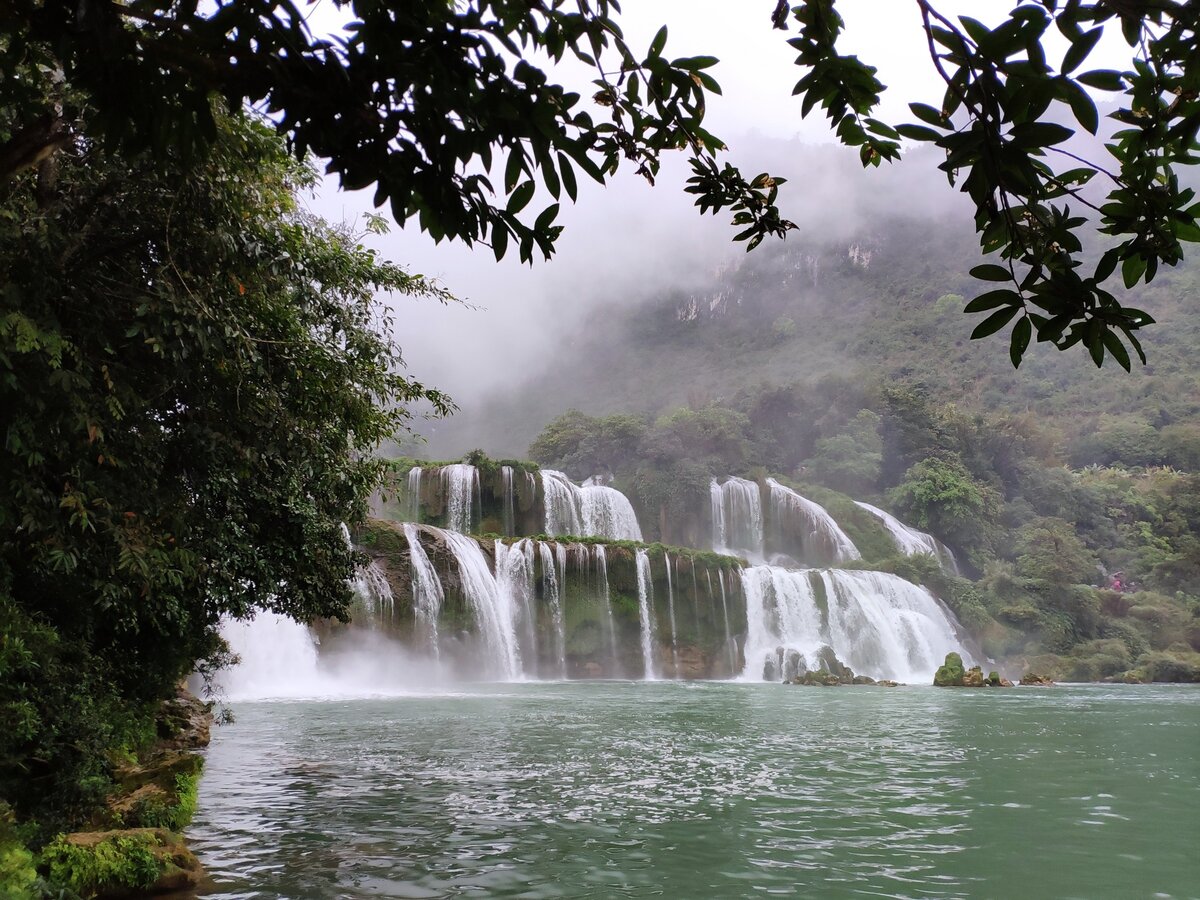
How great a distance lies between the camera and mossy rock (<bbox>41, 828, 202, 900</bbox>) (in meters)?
4.78

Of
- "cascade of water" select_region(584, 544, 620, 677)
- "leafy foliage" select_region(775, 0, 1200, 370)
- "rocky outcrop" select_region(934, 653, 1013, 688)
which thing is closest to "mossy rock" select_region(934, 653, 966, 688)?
"rocky outcrop" select_region(934, 653, 1013, 688)

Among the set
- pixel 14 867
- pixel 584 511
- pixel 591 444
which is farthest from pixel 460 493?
pixel 14 867

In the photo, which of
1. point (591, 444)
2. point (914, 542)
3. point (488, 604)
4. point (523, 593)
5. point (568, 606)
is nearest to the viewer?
point (488, 604)

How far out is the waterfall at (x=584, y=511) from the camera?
118ft

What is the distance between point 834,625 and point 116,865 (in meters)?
30.6

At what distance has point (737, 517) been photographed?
146 feet

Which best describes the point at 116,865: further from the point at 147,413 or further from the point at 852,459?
the point at 852,459

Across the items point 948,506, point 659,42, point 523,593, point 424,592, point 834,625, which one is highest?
point 948,506

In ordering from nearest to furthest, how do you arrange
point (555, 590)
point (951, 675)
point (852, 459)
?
point (951, 675) → point (555, 590) → point (852, 459)

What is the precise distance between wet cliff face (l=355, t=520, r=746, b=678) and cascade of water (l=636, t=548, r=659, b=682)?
58 millimetres

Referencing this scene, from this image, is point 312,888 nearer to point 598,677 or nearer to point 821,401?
point 598,677

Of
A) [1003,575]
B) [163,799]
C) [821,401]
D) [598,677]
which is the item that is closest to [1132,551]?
[1003,575]

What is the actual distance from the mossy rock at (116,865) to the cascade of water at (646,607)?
2613 centimetres

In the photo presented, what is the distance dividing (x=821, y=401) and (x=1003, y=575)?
76.0ft
